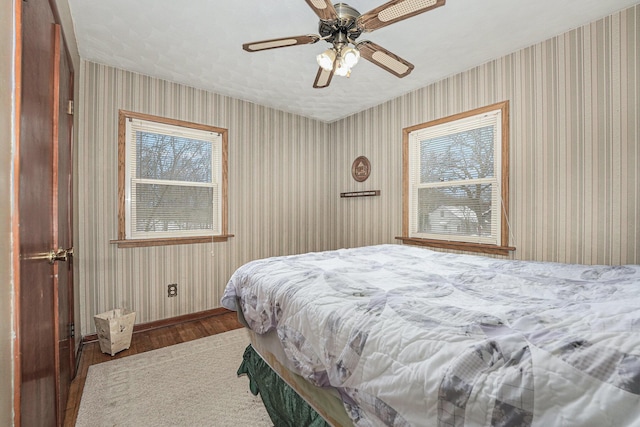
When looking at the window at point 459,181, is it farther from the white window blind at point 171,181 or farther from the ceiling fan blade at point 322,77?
the white window blind at point 171,181

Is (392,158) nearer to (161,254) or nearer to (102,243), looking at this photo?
(161,254)

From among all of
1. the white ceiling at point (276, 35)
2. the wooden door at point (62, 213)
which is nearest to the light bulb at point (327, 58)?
the white ceiling at point (276, 35)

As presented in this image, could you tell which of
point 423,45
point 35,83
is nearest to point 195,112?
point 35,83

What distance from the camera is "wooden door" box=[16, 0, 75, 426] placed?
0.90m

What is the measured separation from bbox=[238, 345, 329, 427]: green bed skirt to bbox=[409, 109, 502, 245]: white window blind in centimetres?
213

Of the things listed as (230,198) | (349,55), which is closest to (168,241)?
(230,198)

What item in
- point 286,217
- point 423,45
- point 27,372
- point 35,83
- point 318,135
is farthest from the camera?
point 318,135

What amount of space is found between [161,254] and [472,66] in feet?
11.7

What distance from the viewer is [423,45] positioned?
234 cm

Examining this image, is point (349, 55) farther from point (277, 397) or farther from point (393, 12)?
point (277, 397)

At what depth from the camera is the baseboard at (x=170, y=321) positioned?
8.40ft

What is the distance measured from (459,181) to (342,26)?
1.90 metres

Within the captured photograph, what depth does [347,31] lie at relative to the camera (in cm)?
167

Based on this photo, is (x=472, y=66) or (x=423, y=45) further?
(x=472, y=66)
